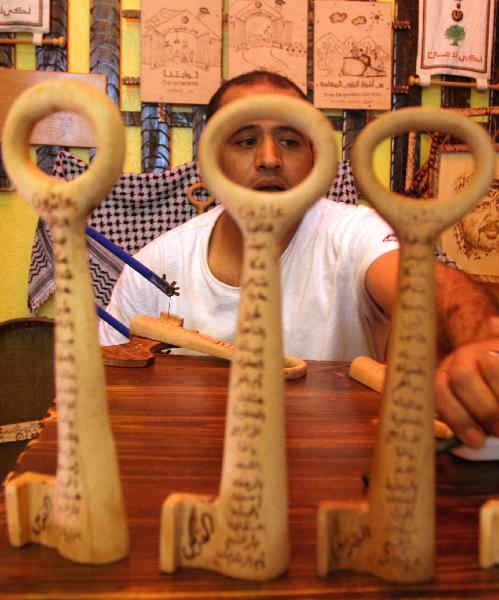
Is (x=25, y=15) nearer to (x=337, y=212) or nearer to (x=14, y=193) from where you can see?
(x=14, y=193)

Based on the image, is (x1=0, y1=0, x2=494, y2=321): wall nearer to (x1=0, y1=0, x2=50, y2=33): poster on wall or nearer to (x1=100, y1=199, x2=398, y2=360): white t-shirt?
(x1=0, y1=0, x2=50, y2=33): poster on wall

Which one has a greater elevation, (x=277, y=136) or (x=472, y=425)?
(x=277, y=136)

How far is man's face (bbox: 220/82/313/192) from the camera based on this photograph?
1138 millimetres

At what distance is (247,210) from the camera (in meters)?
0.33

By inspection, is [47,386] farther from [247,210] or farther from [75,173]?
[247,210]

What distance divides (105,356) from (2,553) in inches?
18.9

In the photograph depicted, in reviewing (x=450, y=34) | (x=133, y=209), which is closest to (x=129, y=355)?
(x=133, y=209)

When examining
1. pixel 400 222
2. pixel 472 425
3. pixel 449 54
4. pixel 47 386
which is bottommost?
pixel 47 386

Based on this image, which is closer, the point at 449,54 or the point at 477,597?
the point at 477,597

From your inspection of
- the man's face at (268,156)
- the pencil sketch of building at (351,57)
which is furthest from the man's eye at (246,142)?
the pencil sketch of building at (351,57)

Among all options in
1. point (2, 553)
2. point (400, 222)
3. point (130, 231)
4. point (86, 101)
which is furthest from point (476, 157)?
point (130, 231)

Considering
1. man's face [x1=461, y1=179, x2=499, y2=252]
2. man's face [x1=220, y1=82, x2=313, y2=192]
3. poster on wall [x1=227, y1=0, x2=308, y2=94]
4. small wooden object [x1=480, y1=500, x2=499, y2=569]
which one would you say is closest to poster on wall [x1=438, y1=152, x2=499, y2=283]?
man's face [x1=461, y1=179, x2=499, y2=252]

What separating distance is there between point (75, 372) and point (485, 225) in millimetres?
2121

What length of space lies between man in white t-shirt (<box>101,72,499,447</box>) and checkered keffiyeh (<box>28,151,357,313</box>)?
2.30ft
